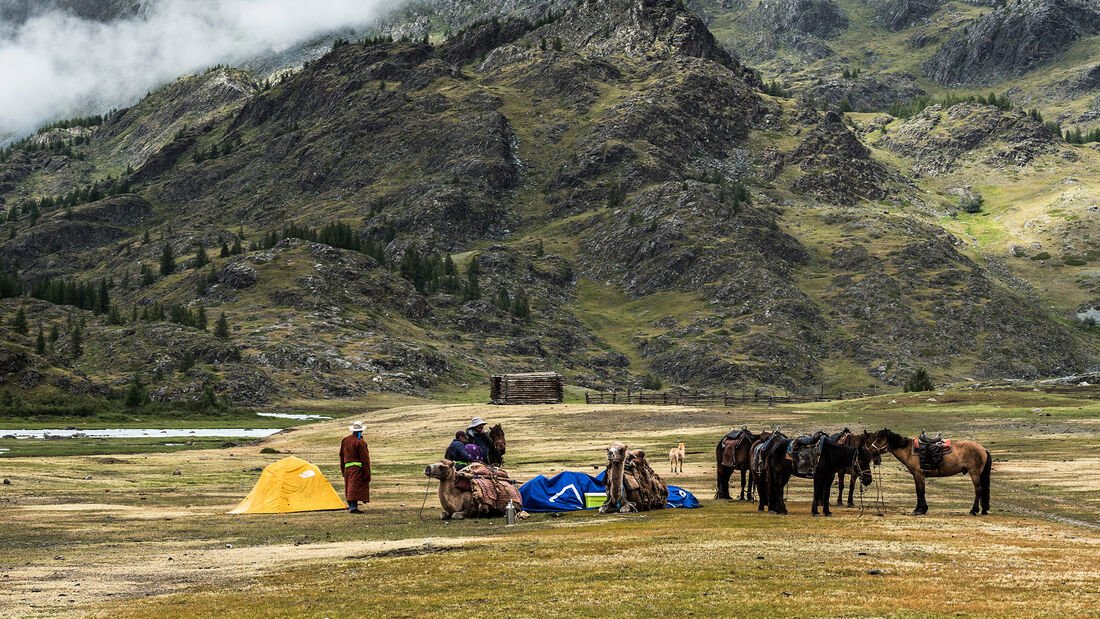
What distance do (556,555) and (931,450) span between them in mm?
14805

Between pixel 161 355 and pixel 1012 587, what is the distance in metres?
145

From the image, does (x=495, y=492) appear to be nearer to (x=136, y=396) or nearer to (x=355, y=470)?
(x=355, y=470)

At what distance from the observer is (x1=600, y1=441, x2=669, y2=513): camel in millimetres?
32031

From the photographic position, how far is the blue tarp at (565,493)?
33.8m

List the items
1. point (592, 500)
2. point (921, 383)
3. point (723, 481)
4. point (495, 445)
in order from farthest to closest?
point (921, 383), point (495, 445), point (723, 481), point (592, 500)

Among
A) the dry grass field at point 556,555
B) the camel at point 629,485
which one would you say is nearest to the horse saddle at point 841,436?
the dry grass field at point 556,555

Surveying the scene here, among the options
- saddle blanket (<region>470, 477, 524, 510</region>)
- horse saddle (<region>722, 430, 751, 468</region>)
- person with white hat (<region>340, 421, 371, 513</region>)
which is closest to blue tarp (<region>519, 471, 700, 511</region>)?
saddle blanket (<region>470, 477, 524, 510</region>)

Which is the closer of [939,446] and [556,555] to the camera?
[556,555]

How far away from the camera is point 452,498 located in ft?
→ 107

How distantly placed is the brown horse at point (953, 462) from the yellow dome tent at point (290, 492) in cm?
2167

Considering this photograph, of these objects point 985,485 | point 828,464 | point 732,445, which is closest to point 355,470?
point 732,445

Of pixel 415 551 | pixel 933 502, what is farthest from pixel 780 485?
pixel 415 551

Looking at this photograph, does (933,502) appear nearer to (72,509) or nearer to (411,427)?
(72,509)

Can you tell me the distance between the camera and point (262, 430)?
10631 centimetres
